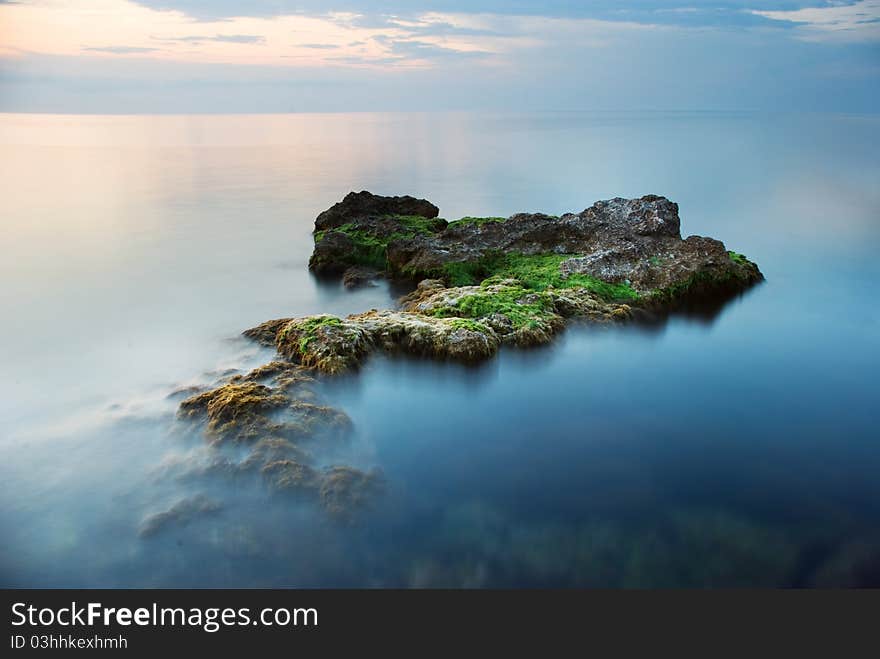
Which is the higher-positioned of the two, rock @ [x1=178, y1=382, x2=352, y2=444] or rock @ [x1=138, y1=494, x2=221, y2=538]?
rock @ [x1=178, y1=382, x2=352, y2=444]

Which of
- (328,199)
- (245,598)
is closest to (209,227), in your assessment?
(328,199)

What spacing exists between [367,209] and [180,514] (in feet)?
51.5

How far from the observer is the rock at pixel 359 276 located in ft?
54.2

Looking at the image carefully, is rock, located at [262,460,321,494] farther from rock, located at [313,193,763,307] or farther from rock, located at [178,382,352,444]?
rock, located at [313,193,763,307]

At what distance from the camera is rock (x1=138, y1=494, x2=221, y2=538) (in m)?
7.04

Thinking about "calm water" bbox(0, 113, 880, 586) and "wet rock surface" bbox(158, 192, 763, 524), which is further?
"wet rock surface" bbox(158, 192, 763, 524)

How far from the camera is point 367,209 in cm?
2172

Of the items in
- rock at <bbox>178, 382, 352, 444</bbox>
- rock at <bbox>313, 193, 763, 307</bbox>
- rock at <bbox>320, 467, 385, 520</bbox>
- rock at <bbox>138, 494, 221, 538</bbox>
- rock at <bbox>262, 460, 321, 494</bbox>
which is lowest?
rock at <bbox>138, 494, 221, 538</bbox>

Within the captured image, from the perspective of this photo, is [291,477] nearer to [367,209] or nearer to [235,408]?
[235,408]

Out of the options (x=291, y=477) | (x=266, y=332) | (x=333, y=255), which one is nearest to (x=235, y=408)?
(x=291, y=477)

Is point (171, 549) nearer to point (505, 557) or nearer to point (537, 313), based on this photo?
point (505, 557)

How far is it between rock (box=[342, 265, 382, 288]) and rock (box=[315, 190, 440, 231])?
4325 millimetres

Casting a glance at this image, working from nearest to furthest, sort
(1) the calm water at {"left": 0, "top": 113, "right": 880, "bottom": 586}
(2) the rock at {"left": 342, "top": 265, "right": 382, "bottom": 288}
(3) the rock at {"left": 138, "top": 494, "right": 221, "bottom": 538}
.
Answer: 1. (1) the calm water at {"left": 0, "top": 113, "right": 880, "bottom": 586}
2. (3) the rock at {"left": 138, "top": 494, "right": 221, "bottom": 538}
3. (2) the rock at {"left": 342, "top": 265, "right": 382, "bottom": 288}

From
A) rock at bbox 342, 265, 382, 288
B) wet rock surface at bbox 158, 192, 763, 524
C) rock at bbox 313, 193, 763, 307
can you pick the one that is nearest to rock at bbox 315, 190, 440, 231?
wet rock surface at bbox 158, 192, 763, 524
